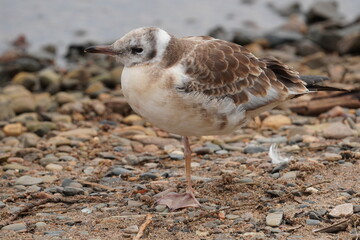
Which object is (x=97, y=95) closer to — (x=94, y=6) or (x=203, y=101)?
(x=203, y=101)

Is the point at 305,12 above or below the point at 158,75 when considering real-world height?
below

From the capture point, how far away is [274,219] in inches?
210

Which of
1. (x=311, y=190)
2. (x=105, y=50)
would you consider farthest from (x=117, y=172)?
(x=311, y=190)

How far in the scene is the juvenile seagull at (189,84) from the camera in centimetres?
552

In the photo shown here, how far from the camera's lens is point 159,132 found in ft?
28.3

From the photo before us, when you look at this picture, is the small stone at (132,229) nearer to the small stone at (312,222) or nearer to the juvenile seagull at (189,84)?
the juvenile seagull at (189,84)

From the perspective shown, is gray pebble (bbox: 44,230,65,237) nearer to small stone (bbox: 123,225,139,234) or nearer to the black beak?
small stone (bbox: 123,225,139,234)

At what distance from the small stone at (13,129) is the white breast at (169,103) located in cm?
358

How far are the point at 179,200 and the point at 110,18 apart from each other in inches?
459

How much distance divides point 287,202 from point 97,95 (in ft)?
18.3

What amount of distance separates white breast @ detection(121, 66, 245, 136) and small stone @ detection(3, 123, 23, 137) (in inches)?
141

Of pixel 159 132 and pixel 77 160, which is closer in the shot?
pixel 77 160

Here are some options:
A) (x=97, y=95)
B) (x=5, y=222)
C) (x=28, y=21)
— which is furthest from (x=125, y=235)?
(x=28, y=21)

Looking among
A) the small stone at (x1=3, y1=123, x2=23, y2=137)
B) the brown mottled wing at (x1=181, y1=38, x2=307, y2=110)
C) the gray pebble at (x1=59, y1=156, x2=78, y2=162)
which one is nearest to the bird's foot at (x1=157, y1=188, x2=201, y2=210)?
the brown mottled wing at (x1=181, y1=38, x2=307, y2=110)
